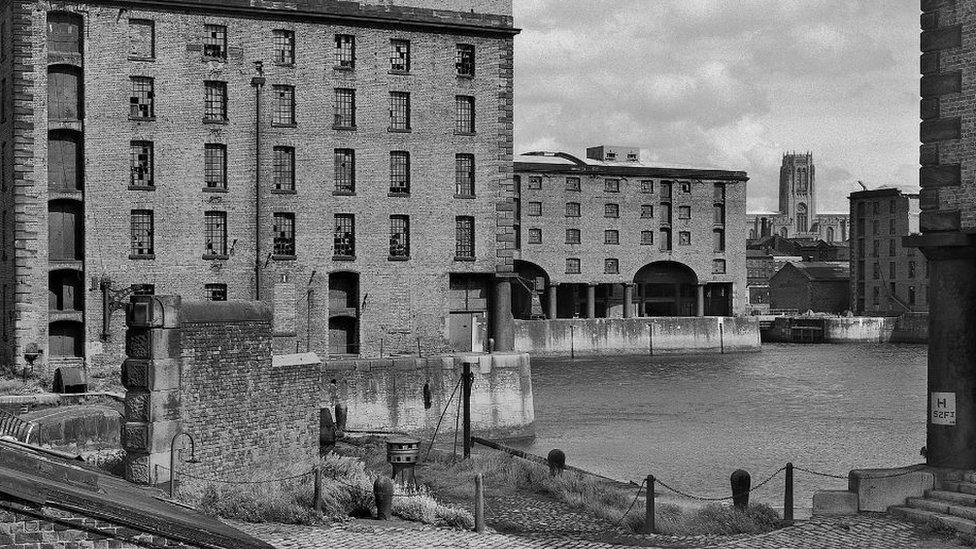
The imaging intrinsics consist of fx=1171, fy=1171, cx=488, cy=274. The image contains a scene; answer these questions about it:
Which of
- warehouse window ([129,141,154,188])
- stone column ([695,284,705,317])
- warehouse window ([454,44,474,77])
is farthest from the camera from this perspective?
stone column ([695,284,705,317])

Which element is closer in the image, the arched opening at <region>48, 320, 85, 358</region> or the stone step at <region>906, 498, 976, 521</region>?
the stone step at <region>906, 498, 976, 521</region>

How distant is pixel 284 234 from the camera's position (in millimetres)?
44062

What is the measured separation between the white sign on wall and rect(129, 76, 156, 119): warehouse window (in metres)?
31.4

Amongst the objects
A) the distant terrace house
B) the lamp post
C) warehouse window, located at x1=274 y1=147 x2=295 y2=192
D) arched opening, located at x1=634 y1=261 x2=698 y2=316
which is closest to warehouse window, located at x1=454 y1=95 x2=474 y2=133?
warehouse window, located at x1=274 y1=147 x2=295 y2=192

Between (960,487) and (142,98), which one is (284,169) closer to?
→ (142,98)

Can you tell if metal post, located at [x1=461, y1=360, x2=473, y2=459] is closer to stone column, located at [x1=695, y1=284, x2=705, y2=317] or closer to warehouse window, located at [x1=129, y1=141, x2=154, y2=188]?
warehouse window, located at [x1=129, y1=141, x2=154, y2=188]

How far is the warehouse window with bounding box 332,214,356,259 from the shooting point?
146 ft

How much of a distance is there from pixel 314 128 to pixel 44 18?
1010 cm

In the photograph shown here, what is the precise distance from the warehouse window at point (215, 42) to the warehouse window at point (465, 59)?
8893mm

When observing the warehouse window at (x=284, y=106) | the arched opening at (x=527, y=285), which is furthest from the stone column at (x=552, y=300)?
the warehouse window at (x=284, y=106)

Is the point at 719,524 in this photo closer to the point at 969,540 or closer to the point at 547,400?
A: the point at 969,540

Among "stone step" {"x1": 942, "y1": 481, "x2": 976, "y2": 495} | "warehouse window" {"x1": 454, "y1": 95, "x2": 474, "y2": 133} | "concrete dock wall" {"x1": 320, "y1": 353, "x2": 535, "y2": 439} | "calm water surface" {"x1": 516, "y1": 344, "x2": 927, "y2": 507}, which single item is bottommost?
"calm water surface" {"x1": 516, "y1": 344, "x2": 927, "y2": 507}

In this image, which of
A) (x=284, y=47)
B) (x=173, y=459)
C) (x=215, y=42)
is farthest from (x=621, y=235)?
(x=173, y=459)

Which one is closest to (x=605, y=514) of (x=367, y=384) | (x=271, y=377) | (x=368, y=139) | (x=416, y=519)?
(x=416, y=519)
